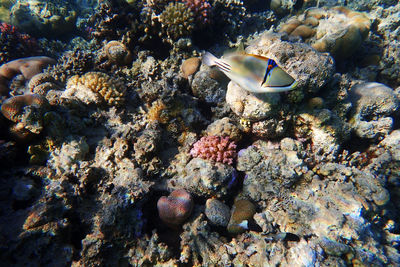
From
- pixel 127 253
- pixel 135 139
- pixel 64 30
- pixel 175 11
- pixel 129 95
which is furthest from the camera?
pixel 64 30

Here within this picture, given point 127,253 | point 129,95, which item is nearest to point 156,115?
point 129,95

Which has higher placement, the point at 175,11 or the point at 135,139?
the point at 175,11

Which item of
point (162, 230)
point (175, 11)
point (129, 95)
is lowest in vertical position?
point (162, 230)

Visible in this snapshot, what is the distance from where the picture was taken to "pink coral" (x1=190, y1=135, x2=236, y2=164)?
3246mm

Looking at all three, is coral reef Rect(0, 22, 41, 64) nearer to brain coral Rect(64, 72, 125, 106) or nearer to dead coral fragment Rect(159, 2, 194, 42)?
brain coral Rect(64, 72, 125, 106)

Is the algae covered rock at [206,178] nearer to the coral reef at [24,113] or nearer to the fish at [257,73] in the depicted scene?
the fish at [257,73]

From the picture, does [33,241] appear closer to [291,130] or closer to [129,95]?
[129,95]

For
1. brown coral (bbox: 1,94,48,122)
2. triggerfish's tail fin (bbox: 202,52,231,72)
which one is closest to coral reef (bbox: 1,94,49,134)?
brown coral (bbox: 1,94,48,122)

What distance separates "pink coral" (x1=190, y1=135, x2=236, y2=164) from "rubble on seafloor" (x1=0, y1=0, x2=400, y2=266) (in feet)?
0.07

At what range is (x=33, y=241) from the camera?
2379 mm

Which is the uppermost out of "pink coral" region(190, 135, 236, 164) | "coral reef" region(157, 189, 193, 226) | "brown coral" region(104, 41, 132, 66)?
"brown coral" region(104, 41, 132, 66)

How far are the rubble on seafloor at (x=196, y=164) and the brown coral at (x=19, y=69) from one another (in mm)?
74

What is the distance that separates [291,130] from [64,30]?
10523 millimetres

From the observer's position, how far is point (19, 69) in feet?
16.4
